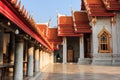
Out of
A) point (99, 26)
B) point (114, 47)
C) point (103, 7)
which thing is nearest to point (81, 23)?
point (99, 26)

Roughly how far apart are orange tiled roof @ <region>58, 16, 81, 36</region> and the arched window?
4491 millimetres

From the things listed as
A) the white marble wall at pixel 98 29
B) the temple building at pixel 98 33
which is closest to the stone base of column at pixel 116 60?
the temple building at pixel 98 33

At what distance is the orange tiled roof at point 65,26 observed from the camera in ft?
133

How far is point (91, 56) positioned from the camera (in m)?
38.2

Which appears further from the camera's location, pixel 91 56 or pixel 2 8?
pixel 91 56

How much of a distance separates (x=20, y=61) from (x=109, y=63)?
27.0 m

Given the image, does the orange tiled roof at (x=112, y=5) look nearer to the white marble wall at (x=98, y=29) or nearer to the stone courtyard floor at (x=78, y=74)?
the white marble wall at (x=98, y=29)

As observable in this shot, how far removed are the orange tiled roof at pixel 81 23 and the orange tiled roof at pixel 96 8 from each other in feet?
8.71

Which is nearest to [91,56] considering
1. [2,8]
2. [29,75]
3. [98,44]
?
[98,44]

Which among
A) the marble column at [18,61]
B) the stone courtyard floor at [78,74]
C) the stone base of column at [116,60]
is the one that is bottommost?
the stone courtyard floor at [78,74]

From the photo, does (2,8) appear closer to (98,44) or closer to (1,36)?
(1,36)

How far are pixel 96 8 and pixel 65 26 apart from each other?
21.2ft

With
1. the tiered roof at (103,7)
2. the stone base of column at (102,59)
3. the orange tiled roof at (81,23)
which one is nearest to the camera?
the stone base of column at (102,59)

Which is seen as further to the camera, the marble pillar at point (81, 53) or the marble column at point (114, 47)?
the marble pillar at point (81, 53)
